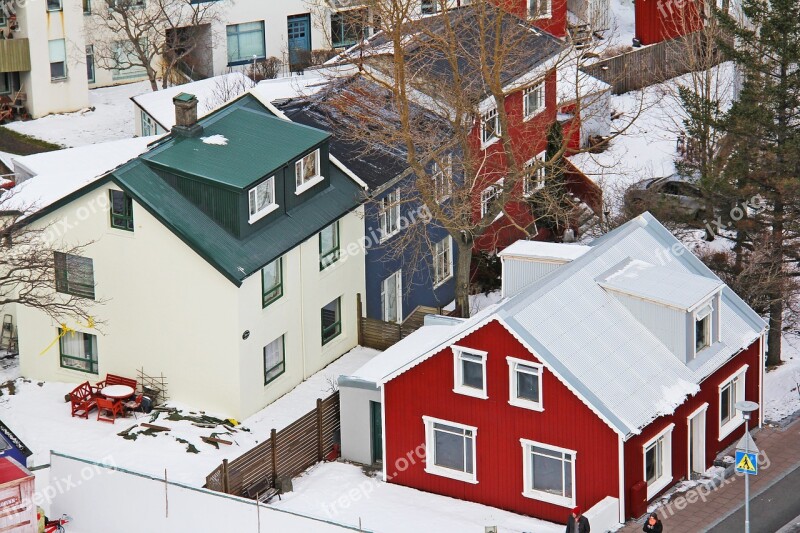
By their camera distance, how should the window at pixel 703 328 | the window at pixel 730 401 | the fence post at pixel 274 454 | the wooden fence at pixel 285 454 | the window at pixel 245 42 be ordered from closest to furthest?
the wooden fence at pixel 285 454, the window at pixel 703 328, the fence post at pixel 274 454, the window at pixel 730 401, the window at pixel 245 42

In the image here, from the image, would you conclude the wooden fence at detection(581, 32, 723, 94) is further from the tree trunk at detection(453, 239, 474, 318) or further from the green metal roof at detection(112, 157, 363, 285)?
the green metal roof at detection(112, 157, 363, 285)

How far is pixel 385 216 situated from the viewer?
64.7 meters

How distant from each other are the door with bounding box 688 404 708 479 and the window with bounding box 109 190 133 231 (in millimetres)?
18703

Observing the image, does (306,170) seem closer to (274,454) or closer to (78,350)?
(78,350)

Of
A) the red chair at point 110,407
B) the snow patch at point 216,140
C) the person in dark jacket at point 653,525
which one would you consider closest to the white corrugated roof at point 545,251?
the person in dark jacket at point 653,525

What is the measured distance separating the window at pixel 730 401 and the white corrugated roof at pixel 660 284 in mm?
3586

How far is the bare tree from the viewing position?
271 ft

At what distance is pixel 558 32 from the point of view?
8469 centimetres

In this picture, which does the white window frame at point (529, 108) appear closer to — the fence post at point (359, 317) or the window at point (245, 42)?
the fence post at point (359, 317)

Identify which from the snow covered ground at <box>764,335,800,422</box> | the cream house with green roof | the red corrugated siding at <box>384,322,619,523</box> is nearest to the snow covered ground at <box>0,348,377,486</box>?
the cream house with green roof

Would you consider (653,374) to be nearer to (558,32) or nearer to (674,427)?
(674,427)

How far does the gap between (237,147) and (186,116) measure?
193 cm

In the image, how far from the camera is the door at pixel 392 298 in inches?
2569

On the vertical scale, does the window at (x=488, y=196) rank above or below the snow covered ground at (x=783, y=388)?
above
